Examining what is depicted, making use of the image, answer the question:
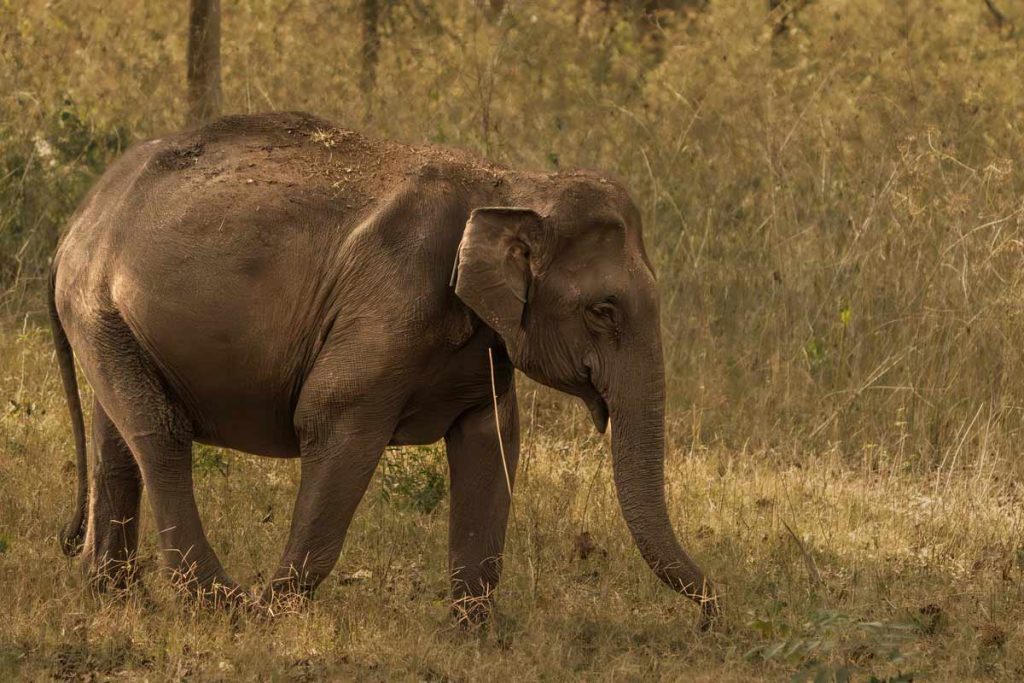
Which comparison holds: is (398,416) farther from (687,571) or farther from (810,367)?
(810,367)

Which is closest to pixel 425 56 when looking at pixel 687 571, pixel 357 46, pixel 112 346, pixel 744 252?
pixel 357 46

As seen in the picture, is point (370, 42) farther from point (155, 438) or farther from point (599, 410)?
point (599, 410)

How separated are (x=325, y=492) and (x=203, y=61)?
6333 millimetres

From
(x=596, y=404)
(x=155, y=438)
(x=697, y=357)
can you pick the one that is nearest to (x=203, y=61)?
(x=697, y=357)

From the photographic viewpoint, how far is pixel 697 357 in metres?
9.88

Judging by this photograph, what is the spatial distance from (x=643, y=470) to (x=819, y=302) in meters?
4.67

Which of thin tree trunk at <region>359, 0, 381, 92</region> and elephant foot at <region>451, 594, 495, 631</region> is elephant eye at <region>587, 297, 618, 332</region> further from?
thin tree trunk at <region>359, 0, 381, 92</region>

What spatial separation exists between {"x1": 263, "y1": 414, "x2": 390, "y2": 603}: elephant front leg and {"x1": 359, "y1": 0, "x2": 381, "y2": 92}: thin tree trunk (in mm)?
6822

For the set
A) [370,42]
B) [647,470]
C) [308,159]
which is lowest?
[647,470]

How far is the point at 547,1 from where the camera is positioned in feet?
45.1

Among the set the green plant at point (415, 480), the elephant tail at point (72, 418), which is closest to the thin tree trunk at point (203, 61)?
the green plant at point (415, 480)

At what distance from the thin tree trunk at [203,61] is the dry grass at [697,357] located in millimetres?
618

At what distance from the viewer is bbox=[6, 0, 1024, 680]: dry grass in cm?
614

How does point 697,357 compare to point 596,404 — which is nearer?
point 596,404
